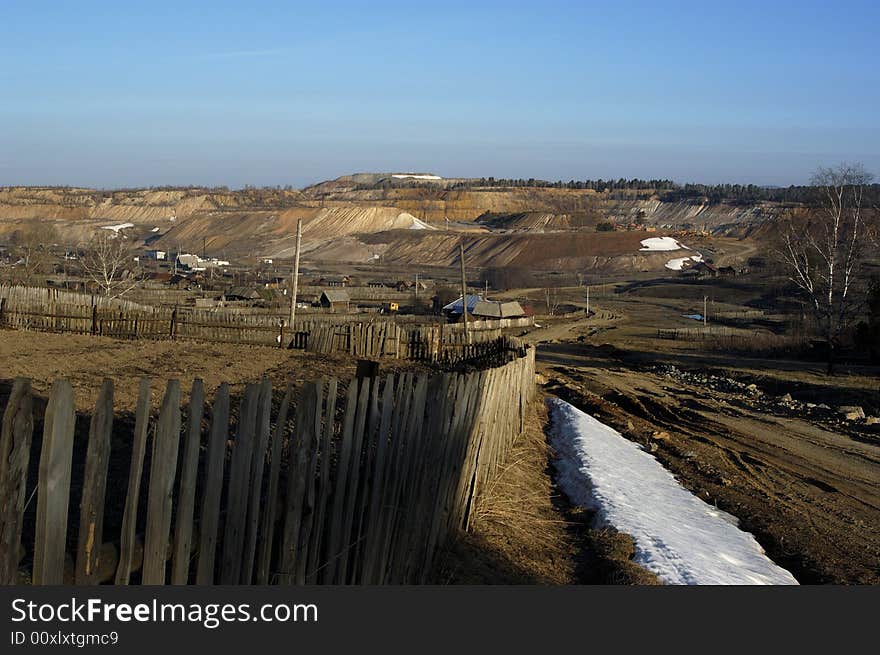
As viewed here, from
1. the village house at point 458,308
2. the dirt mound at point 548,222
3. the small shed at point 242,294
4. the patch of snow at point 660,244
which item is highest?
the dirt mound at point 548,222

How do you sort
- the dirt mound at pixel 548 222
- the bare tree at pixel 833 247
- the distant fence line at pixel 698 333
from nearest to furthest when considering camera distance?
the bare tree at pixel 833 247 < the distant fence line at pixel 698 333 < the dirt mound at pixel 548 222

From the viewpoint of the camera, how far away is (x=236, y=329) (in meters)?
28.2

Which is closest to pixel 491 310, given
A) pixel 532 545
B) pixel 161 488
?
pixel 532 545

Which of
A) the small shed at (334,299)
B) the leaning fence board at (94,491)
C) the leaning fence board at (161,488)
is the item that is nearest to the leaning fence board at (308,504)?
the leaning fence board at (161,488)

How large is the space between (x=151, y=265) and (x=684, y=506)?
355 feet

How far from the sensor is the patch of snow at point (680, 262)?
120m

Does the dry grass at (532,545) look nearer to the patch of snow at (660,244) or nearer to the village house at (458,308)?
the village house at (458,308)

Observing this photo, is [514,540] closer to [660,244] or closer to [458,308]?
[458,308]

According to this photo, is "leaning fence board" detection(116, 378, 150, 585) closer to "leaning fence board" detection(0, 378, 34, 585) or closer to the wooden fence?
the wooden fence

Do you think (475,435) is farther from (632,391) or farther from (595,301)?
(595,301)

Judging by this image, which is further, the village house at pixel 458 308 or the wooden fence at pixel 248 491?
the village house at pixel 458 308

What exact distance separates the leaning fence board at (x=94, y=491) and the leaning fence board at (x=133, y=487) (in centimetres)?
9

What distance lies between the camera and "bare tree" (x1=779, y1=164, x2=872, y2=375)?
120 ft

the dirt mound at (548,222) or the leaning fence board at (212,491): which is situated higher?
the dirt mound at (548,222)
